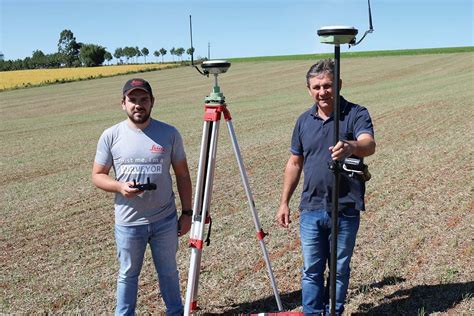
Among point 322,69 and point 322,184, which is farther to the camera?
point 322,184

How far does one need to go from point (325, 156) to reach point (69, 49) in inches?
4832

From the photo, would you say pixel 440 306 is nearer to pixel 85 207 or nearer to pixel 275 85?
pixel 85 207

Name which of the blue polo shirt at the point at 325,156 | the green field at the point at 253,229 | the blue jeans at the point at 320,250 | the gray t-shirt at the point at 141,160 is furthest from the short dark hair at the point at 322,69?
the green field at the point at 253,229

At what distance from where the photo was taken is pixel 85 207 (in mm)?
9297

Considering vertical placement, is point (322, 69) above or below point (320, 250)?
above

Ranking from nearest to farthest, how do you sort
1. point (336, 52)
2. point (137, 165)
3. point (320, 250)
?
point (336, 52), point (137, 165), point (320, 250)

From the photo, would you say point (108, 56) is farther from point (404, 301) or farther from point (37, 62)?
point (404, 301)

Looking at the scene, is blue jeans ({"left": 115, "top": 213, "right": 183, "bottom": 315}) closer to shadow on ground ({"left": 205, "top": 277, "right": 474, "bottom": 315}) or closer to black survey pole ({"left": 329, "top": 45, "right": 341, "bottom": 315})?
shadow on ground ({"left": 205, "top": 277, "right": 474, "bottom": 315})

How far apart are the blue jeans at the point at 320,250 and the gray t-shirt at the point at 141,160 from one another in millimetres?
1108

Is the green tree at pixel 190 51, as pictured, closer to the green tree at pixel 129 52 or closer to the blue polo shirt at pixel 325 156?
the blue polo shirt at pixel 325 156

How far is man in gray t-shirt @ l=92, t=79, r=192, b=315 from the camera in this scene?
3959 millimetres

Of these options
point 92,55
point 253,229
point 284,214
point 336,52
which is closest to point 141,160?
point 284,214

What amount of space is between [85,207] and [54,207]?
0.60 meters

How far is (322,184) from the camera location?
4.00 m
